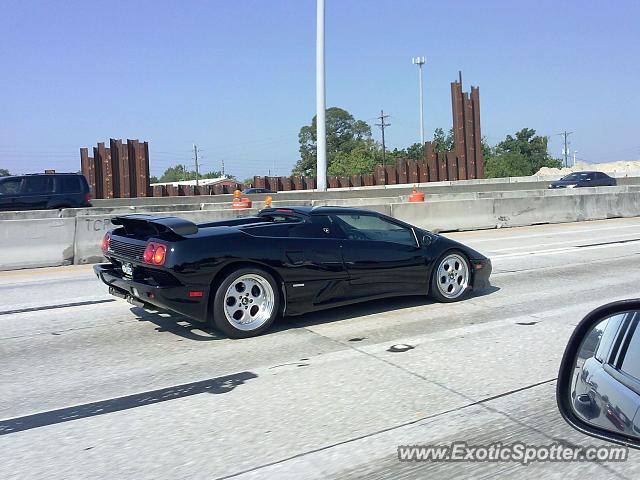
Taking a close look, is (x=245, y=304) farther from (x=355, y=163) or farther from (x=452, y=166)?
(x=355, y=163)

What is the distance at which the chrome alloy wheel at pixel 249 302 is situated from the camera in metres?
6.09

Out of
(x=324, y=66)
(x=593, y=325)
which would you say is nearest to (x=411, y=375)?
(x=593, y=325)

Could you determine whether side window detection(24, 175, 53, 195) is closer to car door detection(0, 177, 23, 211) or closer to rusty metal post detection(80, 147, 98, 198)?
car door detection(0, 177, 23, 211)

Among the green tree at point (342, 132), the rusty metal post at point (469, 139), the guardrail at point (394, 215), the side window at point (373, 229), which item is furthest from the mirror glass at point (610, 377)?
the green tree at point (342, 132)

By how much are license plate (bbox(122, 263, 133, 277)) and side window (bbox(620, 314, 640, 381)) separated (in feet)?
16.5

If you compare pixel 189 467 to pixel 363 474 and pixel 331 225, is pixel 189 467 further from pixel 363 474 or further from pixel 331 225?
pixel 331 225

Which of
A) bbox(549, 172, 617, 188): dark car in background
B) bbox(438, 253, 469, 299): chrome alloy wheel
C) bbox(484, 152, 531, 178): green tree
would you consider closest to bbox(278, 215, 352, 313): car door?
bbox(438, 253, 469, 299): chrome alloy wheel

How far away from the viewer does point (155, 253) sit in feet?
19.5

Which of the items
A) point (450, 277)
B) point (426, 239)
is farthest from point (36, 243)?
point (450, 277)

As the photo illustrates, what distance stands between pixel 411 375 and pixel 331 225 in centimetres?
241

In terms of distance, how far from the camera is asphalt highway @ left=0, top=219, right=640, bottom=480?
3.52m

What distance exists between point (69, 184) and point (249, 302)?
1495 centimetres

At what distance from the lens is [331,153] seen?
11625cm

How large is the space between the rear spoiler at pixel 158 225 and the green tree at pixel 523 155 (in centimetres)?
8274
